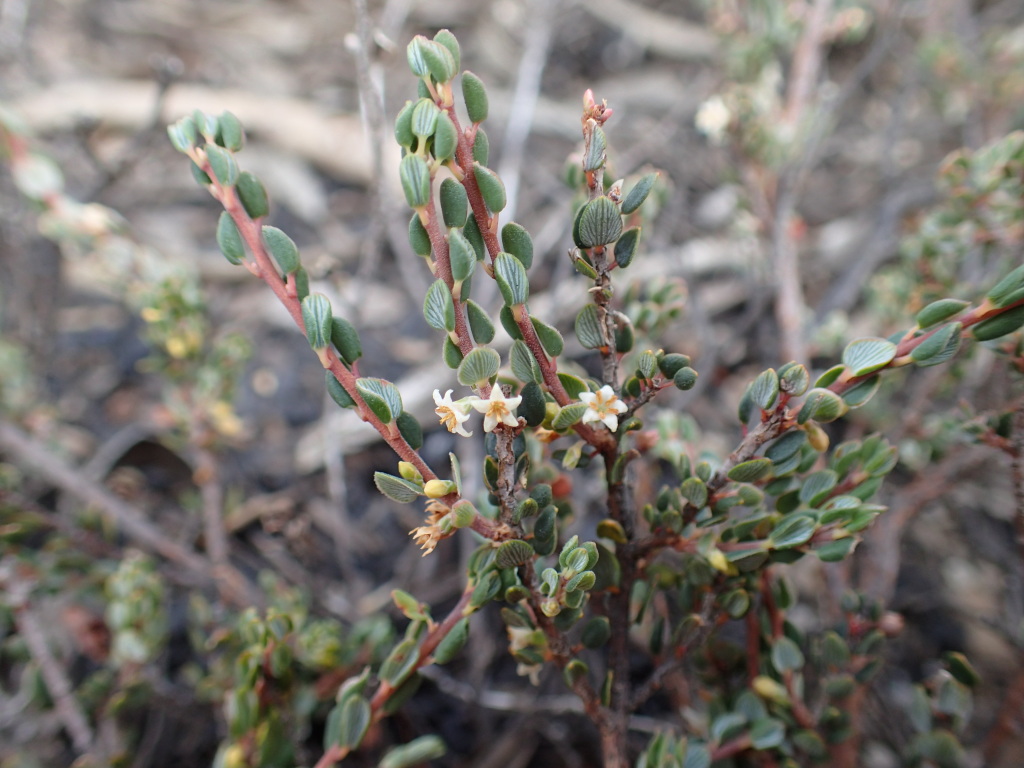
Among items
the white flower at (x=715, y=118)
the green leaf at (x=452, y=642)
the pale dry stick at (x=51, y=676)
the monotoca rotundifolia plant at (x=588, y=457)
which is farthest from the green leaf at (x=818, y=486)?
the pale dry stick at (x=51, y=676)

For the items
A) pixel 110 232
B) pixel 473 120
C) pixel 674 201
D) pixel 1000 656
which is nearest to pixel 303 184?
pixel 110 232

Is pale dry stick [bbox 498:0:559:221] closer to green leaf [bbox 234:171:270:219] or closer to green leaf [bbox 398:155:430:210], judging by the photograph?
green leaf [bbox 234:171:270:219]

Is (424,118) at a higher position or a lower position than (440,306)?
higher

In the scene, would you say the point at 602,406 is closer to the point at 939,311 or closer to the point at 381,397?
the point at 381,397

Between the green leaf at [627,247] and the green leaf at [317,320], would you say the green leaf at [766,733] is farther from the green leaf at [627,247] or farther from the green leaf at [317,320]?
the green leaf at [317,320]

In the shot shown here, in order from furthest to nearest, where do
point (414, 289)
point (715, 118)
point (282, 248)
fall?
point (414, 289)
point (715, 118)
point (282, 248)

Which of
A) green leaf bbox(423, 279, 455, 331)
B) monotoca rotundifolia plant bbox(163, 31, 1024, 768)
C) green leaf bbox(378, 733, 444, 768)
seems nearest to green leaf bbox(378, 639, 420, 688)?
monotoca rotundifolia plant bbox(163, 31, 1024, 768)

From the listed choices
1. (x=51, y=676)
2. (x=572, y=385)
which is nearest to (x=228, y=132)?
(x=572, y=385)
